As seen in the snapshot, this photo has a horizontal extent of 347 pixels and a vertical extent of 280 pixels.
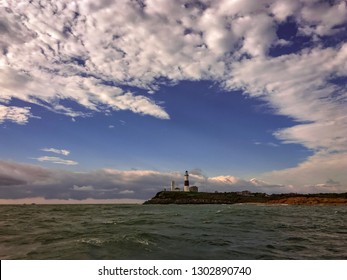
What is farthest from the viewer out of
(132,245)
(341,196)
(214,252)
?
(341,196)

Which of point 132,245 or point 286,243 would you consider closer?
point 132,245

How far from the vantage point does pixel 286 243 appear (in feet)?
70.0

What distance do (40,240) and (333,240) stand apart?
64.6ft

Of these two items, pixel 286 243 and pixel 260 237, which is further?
pixel 260 237

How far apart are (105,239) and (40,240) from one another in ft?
14.2

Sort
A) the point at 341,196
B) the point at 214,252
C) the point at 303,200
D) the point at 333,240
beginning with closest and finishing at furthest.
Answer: the point at 214,252 → the point at 333,240 → the point at 303,200 → the point at 341,196
